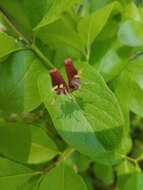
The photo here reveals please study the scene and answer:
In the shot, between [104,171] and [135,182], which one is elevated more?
[135,182]

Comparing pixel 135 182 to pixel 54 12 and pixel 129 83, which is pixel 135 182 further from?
pixel 54 12

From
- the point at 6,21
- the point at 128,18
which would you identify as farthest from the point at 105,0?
the point at 6,21

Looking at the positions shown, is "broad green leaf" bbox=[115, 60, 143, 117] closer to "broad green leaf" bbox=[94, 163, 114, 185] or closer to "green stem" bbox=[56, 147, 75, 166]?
"green stem" bbox=[56, 147, 75, 166]

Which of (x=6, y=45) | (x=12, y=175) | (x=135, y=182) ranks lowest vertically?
(x=135, y=182)

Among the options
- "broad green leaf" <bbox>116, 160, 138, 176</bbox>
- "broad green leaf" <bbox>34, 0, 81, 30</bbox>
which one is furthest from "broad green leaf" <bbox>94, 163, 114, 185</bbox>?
"broad green leaf" <bbox>34, 0, 81, 30</bbox>

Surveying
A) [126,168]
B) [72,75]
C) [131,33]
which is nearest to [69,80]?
[72,75]

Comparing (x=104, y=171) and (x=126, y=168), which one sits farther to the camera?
(x=104, y=171)

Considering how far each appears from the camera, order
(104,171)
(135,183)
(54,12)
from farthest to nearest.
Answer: (104,171) → (135,183) → (54,12)
